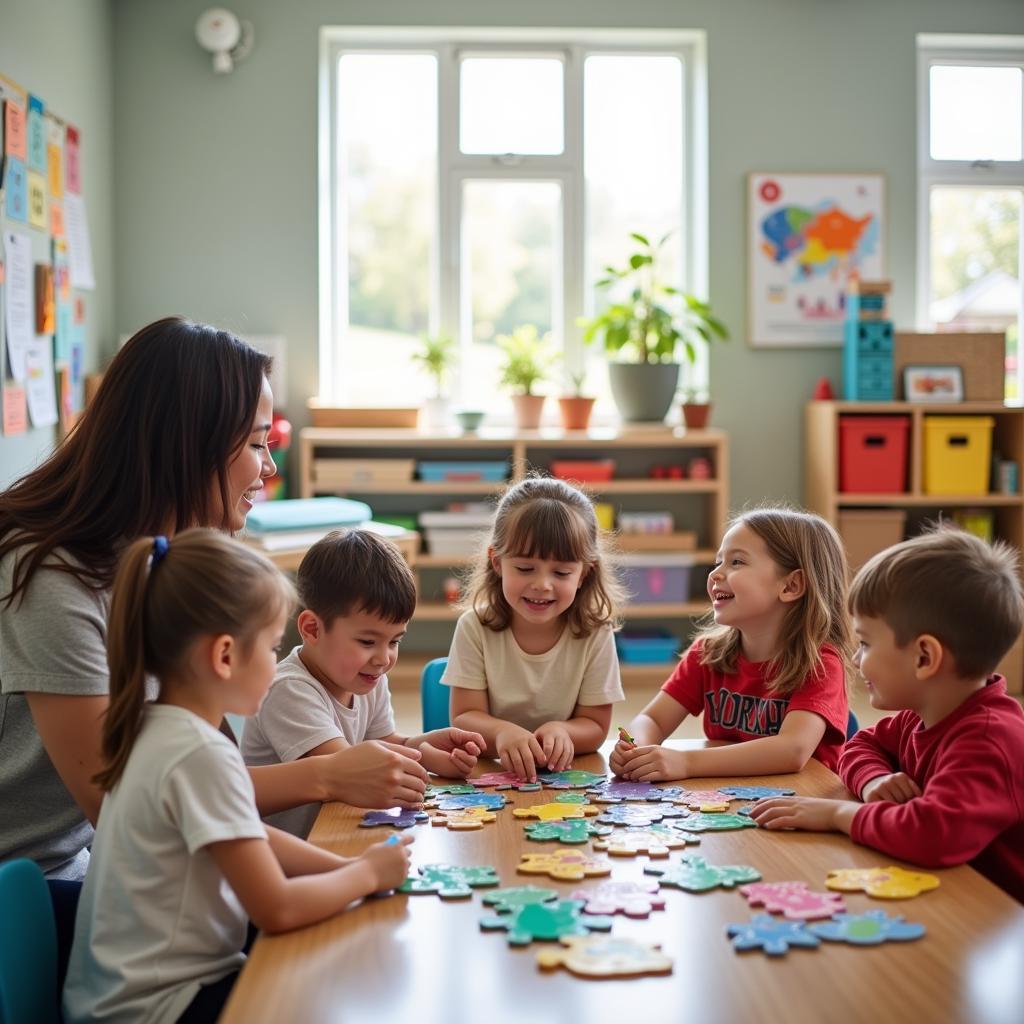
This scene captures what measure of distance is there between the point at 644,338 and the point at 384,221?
1.24m

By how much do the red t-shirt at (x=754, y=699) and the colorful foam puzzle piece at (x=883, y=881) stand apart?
1.58 ft

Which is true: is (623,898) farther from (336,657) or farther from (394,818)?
(336,657)

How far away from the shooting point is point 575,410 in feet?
16.2

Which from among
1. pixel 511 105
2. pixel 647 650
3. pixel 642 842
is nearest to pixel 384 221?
pixel 511 105

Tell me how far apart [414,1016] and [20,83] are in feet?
11.2

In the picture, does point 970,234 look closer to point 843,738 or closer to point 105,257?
point 105,257

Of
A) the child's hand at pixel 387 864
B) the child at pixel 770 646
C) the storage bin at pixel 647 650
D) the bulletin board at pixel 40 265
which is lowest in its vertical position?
the storage bin at pixel 647 650

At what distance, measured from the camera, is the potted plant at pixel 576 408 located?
16.1 ft

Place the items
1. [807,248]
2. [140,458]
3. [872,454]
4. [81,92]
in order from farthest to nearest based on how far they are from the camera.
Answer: [807,248] < [872,454] < [81,92] < [140,458]

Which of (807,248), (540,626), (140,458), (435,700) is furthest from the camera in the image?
(807,248)

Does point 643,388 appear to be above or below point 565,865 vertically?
above

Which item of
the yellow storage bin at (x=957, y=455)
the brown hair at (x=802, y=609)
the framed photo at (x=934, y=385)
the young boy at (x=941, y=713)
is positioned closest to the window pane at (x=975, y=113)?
the framed photo at (x=934, y=385)

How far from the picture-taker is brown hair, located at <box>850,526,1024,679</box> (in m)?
1.46

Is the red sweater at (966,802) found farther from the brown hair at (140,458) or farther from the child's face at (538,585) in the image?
the brown hair at (140,458)
